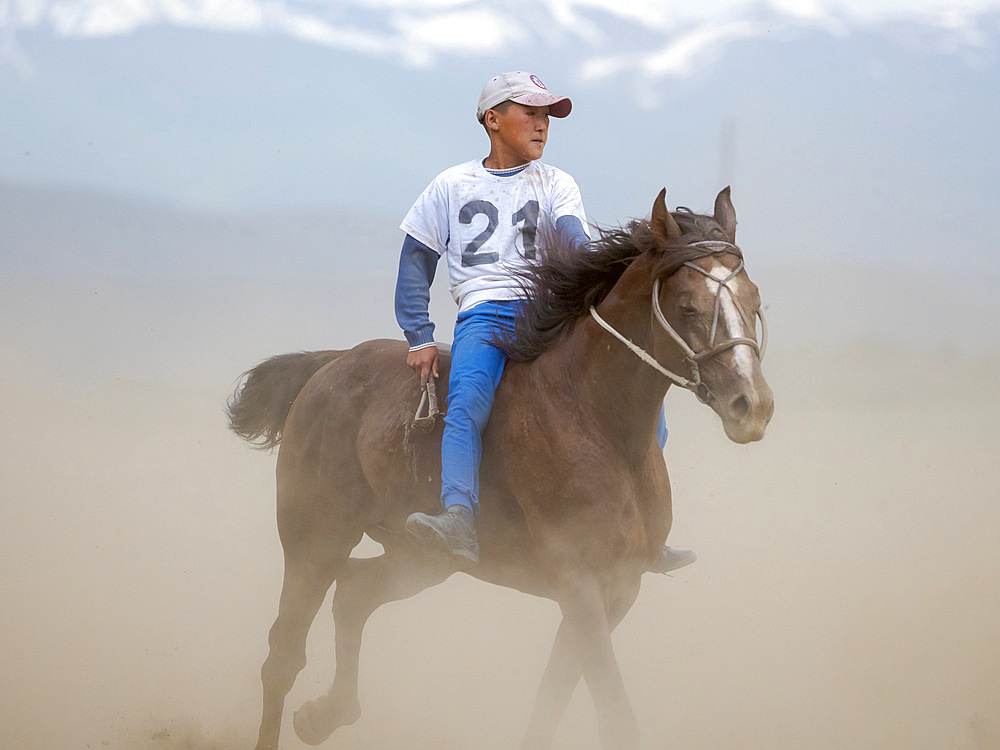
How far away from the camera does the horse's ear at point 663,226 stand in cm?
316

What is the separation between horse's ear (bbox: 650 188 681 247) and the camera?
3156mm

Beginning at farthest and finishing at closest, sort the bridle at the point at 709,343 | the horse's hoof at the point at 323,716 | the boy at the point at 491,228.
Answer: the horse's hoof at the point at 323,716 → the boy at the point at 491,228 → the bridle at the point at 709,343

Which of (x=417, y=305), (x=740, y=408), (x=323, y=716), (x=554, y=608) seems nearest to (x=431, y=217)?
(x=417, y=305)

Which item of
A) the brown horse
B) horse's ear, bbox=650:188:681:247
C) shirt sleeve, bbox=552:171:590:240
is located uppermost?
shirt sleeve, bbox=552:171:590:240

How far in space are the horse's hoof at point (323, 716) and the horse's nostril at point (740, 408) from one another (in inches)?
104

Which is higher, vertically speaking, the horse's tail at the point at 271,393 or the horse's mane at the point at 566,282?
the horse's mane at the point at 566,282

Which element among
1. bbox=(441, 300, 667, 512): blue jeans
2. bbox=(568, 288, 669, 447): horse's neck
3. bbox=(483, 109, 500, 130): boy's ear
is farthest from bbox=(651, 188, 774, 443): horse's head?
bbox=(483, 109, 500, 130): boy's ear

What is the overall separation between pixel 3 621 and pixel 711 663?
4.29 metres

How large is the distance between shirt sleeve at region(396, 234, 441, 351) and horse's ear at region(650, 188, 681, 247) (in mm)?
1038

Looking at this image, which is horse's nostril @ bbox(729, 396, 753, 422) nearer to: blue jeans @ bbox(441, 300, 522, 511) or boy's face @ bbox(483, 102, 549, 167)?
blue jeans @ bbox(441, 300, 522, 511)

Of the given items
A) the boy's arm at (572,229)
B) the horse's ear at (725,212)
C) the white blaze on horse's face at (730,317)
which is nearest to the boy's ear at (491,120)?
the boy's arm at (572,229)

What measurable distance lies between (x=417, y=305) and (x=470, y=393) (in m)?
0.52

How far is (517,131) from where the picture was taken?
150 inches

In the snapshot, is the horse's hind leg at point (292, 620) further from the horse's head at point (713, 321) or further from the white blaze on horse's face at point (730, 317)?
the white blaze on horse's face at point (730, 317)
